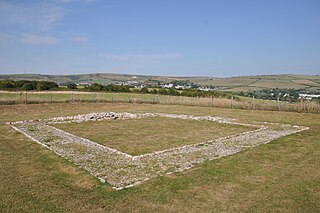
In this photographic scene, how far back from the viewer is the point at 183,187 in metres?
6.42

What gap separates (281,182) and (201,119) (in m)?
13.2

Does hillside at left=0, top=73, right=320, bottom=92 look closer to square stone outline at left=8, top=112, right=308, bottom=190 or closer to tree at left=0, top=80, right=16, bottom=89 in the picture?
square stone outline at left=8, top=112, right=308, bottom=190

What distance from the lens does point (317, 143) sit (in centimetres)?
1134

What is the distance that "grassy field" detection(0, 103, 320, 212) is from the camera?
5.47 meters

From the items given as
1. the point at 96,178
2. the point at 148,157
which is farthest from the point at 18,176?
the point at 148,157

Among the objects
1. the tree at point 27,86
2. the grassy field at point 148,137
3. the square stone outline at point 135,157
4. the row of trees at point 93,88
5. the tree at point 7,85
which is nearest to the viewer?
the square stone outline at point 135,157

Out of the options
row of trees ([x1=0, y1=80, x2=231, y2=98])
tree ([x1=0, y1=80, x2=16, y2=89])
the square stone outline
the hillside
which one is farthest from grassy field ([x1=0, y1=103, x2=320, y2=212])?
the hillside

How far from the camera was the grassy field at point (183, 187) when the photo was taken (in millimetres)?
5473

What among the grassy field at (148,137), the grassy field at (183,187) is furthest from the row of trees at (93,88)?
the grassy field at (183,187)

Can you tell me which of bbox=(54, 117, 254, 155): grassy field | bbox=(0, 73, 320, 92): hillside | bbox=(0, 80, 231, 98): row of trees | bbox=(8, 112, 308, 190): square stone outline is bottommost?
bbox=(54, 117, 254, 155): grassy field

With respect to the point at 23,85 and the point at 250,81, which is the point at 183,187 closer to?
the point at 23,85

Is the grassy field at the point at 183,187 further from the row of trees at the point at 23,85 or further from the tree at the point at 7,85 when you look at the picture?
the tree at the point at 7,85

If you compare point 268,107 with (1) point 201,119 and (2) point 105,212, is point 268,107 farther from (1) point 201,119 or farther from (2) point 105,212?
(2) point 105,212

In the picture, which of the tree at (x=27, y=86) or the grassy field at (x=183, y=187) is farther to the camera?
the tree at (x=27, y=86)
